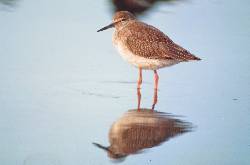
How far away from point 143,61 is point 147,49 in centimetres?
18

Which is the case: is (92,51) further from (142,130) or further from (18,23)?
(142,130)

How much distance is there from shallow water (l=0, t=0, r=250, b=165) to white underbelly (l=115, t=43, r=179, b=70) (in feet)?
0.83

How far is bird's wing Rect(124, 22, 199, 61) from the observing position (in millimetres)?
9109

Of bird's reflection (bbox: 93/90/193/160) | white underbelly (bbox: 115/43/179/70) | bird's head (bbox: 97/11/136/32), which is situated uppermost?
bird's head (bbox: 97/11/136/32)

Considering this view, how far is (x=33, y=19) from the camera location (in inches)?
450

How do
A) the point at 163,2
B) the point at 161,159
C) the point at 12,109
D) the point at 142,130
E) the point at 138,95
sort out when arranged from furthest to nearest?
the point at 163,2 < the point at 138,95 < the point at 12,109 < the point at 142,130 < the point at 161,159

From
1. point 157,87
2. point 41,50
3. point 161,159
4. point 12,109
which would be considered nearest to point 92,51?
point 41,50

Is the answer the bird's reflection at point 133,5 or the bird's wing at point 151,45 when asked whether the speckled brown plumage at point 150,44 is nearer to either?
the bird's wing at point 151,45

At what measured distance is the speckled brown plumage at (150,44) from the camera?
9.12m

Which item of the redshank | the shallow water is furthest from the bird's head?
→ the shallow water

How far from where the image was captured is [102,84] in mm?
8969

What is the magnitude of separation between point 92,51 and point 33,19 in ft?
5.50

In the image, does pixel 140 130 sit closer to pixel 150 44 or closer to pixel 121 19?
pixel 150 44

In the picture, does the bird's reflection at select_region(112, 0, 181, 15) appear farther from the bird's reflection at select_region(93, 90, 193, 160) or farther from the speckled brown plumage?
the bird's reflection at select_region(93, 90, 193, 160)
